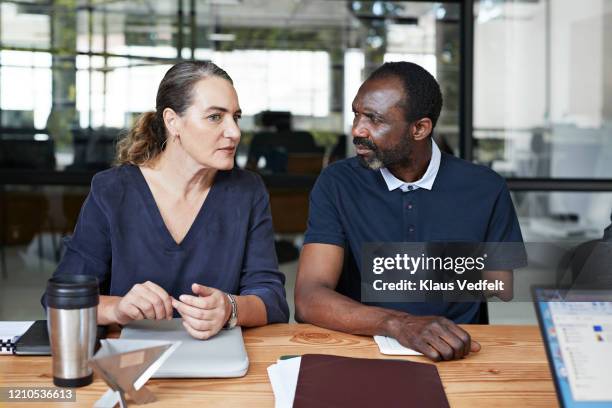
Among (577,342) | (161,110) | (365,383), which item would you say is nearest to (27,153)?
(161,110)

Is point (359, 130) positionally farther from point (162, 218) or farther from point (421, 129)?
point (162, 218)

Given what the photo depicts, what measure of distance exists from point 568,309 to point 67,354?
0.82 m

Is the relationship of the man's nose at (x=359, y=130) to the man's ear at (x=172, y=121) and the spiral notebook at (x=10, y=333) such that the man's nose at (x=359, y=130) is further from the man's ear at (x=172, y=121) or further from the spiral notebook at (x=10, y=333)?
the spiral notebook at (x=10, y=333)

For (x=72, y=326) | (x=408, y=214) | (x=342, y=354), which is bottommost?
(x=342, y=354)

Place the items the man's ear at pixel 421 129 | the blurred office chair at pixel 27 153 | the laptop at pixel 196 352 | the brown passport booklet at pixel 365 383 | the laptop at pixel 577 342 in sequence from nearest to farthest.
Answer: the laptop at pixel 577 342
the brown passport booklet at pixel 365 383
the laptop at pixel 196 352
the man's ear at pixel 421 129
the blurred office chair at pixel 27 153

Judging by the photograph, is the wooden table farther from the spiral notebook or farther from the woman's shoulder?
the woman's shoulder

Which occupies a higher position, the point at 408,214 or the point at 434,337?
the point at 408,214

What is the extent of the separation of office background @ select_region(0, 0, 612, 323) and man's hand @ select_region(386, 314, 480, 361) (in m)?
3.32

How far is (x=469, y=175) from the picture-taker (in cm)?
227

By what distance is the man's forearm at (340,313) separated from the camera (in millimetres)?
1746

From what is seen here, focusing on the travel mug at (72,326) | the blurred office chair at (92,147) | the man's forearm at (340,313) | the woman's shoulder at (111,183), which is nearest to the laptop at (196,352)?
the travel mug at (72,326)

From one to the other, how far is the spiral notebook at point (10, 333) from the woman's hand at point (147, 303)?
0.21 metres

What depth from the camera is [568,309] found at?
1173 millimetres

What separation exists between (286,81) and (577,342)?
4241 millimetres
